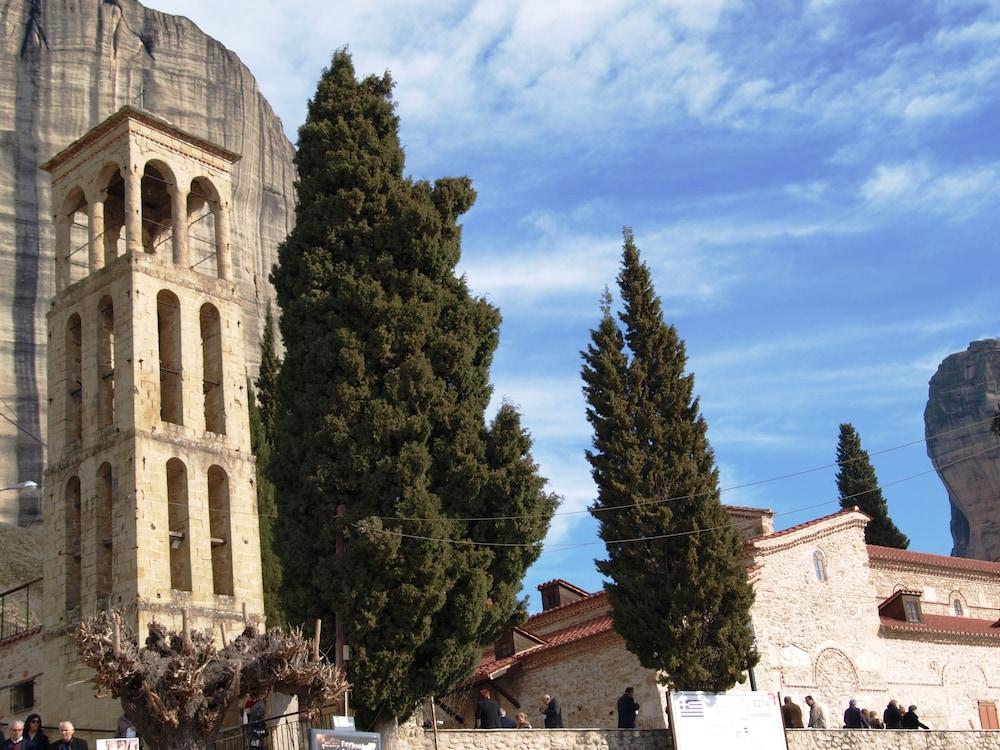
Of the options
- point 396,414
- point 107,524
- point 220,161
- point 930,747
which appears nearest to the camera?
point 396,414

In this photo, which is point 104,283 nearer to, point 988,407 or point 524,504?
point 524,504

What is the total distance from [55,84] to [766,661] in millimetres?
53637

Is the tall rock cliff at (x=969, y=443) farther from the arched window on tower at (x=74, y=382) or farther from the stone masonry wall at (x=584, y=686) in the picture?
the arched window on tower at (x=74, y=382)

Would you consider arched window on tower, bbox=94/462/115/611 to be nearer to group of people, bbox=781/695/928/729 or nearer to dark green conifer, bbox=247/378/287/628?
dark green conifer, bbox=247/378/287/628

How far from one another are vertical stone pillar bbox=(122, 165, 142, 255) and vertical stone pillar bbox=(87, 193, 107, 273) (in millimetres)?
1341

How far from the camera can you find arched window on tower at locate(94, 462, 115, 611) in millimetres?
28852

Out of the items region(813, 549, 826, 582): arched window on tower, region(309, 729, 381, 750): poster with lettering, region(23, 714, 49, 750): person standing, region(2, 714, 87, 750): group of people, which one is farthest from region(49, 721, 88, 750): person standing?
region(813, 549, 826, 582): arched window on tower

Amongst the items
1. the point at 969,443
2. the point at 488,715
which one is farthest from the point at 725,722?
the point at 969,443

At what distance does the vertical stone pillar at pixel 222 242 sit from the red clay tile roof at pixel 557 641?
12127 mm

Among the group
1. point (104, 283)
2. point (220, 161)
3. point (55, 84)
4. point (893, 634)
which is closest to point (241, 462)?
point (104, 283)

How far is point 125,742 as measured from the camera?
14.8 metres

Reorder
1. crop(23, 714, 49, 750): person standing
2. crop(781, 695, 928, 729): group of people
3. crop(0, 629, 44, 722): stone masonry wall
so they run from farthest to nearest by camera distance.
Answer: crop(0, 629, 44, 722): stone masonry wall
crop(781, 695, 928, 729): group of people
crop(23, 714, 49, 750): person standing

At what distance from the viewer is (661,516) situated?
939 inches

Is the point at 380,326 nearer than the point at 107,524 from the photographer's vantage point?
Yes
